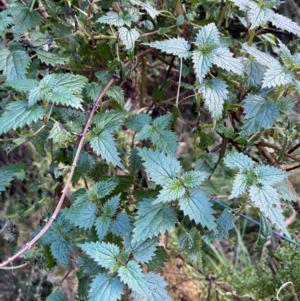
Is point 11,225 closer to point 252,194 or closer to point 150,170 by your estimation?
point 150,170

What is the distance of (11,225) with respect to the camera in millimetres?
994

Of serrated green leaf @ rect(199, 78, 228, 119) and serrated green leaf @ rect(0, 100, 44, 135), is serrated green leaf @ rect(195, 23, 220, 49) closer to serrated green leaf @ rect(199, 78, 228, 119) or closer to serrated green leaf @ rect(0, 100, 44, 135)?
serrated green leaf @ rect(199, 78, 228, 119)

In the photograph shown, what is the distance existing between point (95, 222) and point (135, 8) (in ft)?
1.51

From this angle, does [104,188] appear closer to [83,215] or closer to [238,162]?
[83,215]

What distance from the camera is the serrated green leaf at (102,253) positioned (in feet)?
2.45

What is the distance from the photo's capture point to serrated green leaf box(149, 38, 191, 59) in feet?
2.79

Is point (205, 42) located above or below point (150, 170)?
above

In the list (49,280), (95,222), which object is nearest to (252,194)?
(95,222)

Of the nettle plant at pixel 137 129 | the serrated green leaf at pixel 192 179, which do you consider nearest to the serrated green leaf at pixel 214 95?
the nettle plant at pixel 137 129

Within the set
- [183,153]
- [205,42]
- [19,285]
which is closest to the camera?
[205,42]

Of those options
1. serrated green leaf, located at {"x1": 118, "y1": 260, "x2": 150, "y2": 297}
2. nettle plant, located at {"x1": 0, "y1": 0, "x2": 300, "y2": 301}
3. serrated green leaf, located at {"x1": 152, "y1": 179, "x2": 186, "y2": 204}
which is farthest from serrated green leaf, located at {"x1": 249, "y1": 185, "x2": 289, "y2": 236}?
serrated green leaf, located at {"x1": 118, "y1": 260, "x2": 150, "y2": 297}

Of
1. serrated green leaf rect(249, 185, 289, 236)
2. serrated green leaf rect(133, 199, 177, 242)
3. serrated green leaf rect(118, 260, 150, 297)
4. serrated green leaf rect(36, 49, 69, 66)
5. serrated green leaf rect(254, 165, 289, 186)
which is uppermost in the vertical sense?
serrated green leaf rect(254, 165, 289, 186)

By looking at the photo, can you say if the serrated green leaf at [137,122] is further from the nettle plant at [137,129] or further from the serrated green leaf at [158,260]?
the serrated green leaf at [158,260]

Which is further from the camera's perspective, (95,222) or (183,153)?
(183,153)
